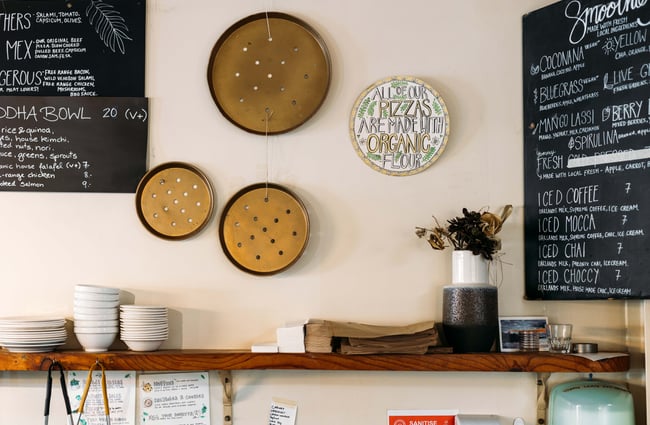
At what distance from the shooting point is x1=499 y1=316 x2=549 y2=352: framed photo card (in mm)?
2846

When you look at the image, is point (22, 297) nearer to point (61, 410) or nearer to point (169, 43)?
point (61, 410)

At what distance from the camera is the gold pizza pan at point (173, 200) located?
2992 millimetres

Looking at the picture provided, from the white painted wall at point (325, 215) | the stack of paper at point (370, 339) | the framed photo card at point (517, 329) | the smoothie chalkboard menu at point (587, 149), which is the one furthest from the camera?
the white painted wall at point (325, 215)

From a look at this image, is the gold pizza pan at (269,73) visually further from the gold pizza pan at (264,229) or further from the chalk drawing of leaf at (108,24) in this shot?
the chalk drawing of leaf at (108,24)

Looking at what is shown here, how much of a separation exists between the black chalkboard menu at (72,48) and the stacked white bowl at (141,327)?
900mm

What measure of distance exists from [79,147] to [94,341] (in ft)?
2.64

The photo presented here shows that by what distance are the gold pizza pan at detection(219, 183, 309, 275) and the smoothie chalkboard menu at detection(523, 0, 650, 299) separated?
938 millimetres

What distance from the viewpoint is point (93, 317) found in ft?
9.25

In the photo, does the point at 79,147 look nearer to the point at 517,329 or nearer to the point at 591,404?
the point at 517,329

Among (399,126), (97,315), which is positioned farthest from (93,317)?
(399,126)

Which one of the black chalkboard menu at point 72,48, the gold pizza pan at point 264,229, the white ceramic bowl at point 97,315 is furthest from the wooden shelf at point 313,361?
the black chalkboard menu at point 72,48

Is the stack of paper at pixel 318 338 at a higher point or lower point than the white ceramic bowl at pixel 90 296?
lower

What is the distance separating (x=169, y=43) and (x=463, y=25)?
1.23m

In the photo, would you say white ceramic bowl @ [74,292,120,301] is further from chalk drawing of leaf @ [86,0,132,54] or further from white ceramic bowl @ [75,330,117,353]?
chalk drawing of leaf @ [86,0,132,54]
